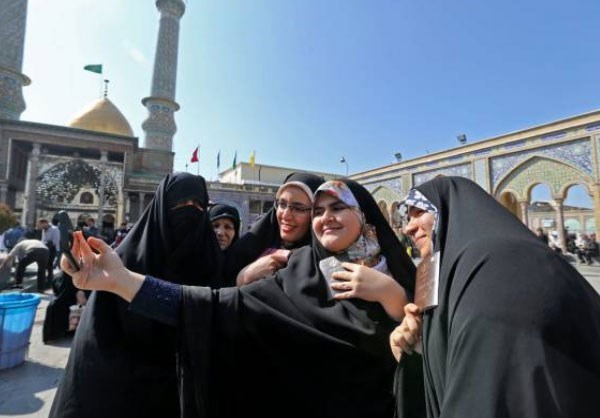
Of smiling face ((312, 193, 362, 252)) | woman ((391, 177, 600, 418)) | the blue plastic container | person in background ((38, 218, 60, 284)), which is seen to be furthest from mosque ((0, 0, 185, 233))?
woman ((391, 177, 600, 418))

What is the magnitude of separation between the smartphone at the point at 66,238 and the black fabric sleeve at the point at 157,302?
167mm

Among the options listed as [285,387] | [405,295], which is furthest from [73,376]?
[405,295]

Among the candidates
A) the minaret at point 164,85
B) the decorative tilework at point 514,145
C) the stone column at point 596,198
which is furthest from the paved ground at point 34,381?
the minaret at point 164,85

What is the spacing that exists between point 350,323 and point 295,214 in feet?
2.04

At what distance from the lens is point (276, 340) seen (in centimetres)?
91

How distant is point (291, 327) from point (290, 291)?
105 millimetres

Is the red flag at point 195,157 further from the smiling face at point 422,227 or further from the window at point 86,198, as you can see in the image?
the smiling face at point 422,227

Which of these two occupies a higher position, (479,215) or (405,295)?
(479,215)

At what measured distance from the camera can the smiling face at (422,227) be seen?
995 mm

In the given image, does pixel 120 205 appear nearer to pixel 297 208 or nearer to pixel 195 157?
pixel 195 157

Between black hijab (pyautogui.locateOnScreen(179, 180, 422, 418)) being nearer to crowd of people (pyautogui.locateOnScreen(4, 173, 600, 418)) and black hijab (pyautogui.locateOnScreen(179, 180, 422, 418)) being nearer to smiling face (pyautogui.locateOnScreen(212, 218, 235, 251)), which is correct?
crowd of people (pyautogui.locateOnScreen(4, 173, 600, 418))

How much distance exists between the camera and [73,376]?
3.34ft

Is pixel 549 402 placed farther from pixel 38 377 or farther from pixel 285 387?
pixel 38 377

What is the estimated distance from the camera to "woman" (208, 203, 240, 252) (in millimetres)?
1952
